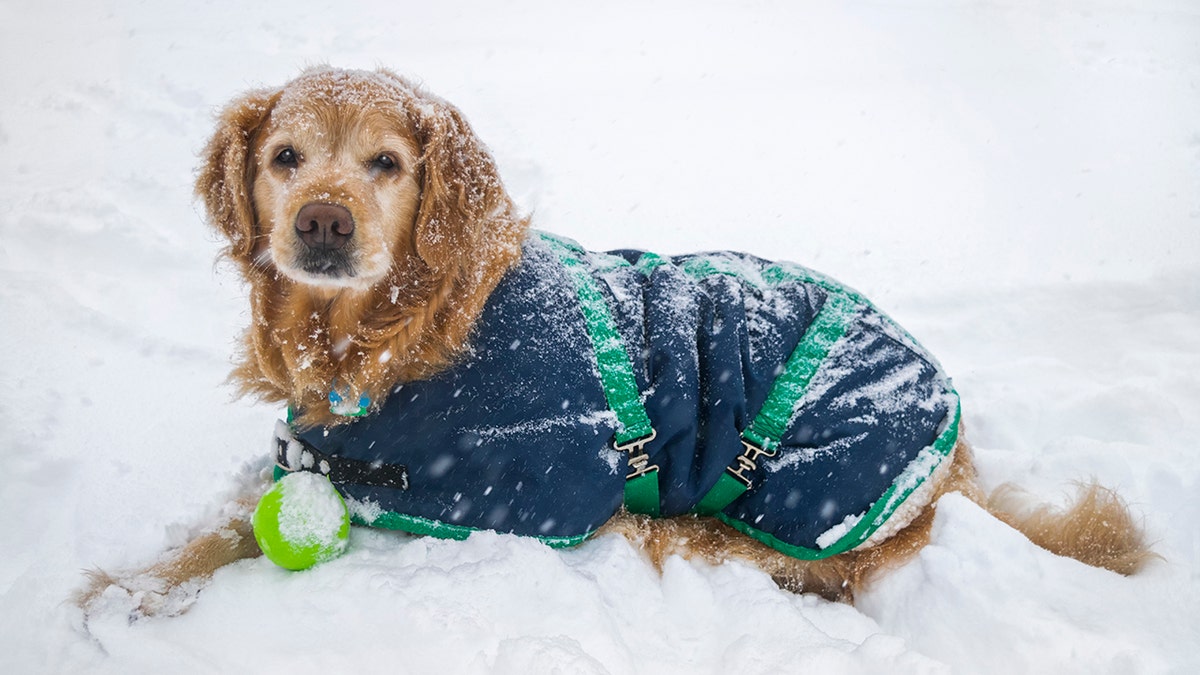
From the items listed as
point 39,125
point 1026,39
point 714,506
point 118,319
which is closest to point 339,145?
point 714,506

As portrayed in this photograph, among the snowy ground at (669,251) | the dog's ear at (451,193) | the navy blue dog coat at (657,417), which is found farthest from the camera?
the dog's ear at (451,193)

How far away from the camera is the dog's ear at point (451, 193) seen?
2.38 meters

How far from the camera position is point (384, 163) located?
2.47 meters

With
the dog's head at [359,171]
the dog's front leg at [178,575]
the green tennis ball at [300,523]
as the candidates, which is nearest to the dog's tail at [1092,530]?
the dog's head at [359,171]

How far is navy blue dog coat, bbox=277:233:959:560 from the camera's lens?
228 centimetres

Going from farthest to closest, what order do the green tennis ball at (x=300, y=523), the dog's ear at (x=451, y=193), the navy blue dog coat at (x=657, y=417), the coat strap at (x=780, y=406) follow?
1. the coat strap at (x=780, y=406)
2. the dog's ear at (x=451, y=193)
3. the navy blue dog coat at (x=657, y=417)
4. the green tennis ball at (x=300, y=523)

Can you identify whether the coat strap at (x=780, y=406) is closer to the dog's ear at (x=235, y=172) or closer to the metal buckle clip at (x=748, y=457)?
the metal buckle clip at (x=748, y=457)

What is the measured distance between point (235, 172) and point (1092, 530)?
298 cm

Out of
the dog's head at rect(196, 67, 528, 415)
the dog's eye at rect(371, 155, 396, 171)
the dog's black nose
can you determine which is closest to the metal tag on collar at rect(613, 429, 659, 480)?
the dog's head at rect(196, 67, 528, 415)

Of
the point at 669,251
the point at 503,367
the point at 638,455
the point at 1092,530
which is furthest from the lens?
the point at 669,251

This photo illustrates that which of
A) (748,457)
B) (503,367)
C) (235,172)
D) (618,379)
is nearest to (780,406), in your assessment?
(748,457)

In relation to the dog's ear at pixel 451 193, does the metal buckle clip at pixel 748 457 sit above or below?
below

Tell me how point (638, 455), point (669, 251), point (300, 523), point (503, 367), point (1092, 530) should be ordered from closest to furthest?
1. point (300, 523)
2. point (503, 367)
3. point (638, 455)
4. point (1092, 530)
5. point (669, 251)

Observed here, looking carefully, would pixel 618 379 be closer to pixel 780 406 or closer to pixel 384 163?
pixel 780 406
